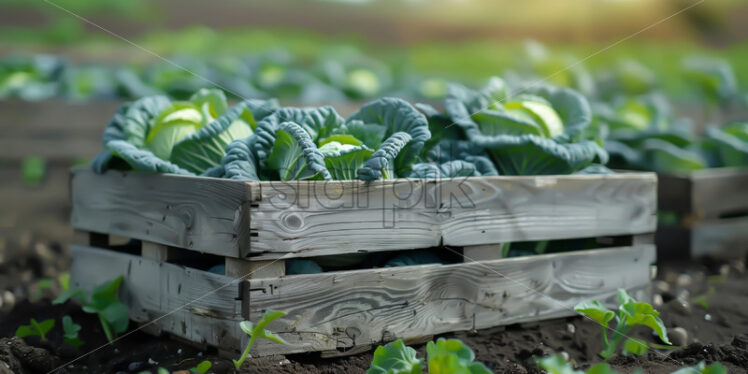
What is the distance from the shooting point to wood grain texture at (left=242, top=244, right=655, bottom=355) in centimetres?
233

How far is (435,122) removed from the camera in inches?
119

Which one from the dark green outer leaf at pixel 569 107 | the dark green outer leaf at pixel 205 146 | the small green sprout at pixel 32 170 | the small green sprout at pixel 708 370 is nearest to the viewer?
the small green sprout at pixel 708 370

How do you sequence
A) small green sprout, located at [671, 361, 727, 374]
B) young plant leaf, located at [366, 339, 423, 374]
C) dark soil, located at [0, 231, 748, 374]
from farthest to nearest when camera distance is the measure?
dark soil, located at [0, 231, 748, 374] < young plant leaf, located at [366, 339, 423, 374] < small green sprout, located at [671, 361, 727, 374]

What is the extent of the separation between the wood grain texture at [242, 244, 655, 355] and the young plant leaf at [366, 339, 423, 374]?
33 cm

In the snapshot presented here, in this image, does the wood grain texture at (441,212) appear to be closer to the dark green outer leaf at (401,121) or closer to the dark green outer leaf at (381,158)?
the dark green outer leaf at (381,158)

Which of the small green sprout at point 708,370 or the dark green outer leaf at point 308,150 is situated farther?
the dark green outer leaf at point 308,150

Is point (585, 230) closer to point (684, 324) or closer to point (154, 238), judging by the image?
point (684, 324)

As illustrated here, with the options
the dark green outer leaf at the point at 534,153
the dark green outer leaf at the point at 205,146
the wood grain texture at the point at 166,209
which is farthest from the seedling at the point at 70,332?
the dark green outer leaf at the point at 534,153

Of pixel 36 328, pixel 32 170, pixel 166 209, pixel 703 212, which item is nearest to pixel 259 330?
pixel 166 209

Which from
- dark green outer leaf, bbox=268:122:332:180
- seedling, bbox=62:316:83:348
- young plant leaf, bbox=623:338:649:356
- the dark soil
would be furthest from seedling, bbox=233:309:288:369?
young plant leaf, bbox=623:338:649:356

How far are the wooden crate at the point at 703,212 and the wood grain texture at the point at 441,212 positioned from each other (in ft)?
4.87

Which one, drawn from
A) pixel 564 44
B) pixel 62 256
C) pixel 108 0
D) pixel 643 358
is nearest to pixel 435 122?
pixel 643 358

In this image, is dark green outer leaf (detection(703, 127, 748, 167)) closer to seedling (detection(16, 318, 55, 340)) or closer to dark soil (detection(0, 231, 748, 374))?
dark soil (detection(0, 231, 748, 374))

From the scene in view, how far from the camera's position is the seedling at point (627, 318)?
2457mm
